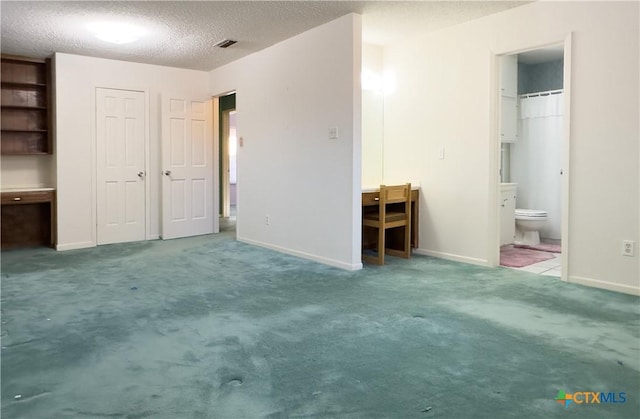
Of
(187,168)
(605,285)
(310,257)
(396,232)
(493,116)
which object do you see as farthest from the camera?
(187,168)

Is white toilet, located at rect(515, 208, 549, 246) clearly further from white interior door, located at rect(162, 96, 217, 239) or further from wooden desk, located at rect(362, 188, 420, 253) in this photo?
white interior door, located at rect(162, 96, 217, 239)

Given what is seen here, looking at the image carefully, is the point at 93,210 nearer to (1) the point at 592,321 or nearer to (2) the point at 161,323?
(2) the point at 161,323

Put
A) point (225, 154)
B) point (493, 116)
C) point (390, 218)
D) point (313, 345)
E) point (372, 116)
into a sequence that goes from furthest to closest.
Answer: point (225, 154) < point (372, 116) < point (390, 218) < point (493, 116) < point (313, 345)

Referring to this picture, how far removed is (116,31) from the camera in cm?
456

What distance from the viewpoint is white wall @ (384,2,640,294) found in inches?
137

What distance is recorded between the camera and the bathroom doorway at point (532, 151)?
5.48 m

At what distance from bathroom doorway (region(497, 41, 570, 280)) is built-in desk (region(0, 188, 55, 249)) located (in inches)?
204

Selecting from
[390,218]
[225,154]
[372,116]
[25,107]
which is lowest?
[390,218]

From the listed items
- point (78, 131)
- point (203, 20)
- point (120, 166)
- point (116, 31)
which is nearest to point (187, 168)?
point (120, 166)

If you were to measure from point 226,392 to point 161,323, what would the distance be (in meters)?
1.07

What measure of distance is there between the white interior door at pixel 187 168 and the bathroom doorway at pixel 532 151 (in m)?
3.85

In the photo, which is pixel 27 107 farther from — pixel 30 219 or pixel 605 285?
pixel 605 285

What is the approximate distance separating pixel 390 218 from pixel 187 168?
3.17m

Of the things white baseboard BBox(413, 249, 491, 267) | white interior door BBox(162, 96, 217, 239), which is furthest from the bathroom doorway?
white interior door BBox(162, 96, 217, 239)
